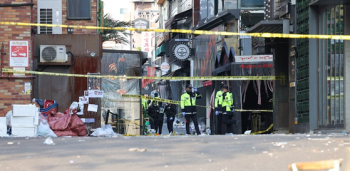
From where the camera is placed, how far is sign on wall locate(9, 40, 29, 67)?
21.1 m

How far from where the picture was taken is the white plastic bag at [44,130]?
1848cm

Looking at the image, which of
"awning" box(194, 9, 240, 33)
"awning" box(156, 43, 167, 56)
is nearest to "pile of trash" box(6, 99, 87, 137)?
"awning" box(194, 9, 240, 33)

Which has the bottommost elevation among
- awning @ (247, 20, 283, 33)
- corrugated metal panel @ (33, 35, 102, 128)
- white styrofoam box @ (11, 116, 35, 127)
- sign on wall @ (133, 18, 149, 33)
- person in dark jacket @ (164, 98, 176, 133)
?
person in dark jacket @ (164, 98, 176, 133)

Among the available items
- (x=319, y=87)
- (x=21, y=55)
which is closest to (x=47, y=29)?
(x=21, y=55)

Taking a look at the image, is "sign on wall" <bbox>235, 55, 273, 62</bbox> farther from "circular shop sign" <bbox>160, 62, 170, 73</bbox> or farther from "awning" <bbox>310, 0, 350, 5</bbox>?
"circular shop sign" <bbox>160, 62, 170, 73</bbox>

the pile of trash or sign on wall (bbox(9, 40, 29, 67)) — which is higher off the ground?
sign on wall (bbox(9, 40, 29, 67))

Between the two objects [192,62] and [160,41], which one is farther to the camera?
[160,41]

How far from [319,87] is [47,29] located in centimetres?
994

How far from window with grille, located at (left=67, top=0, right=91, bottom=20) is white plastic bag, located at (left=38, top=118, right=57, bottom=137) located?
6787mm

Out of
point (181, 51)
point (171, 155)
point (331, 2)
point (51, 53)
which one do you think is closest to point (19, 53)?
point (51, 53)

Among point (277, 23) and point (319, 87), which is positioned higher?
point (277, 23)

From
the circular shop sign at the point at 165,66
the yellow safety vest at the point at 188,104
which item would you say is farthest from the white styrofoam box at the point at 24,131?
the circular shop sign at the point at 165,66

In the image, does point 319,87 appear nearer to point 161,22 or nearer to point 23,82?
point 23,82

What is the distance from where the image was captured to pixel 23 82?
69.8 feet
